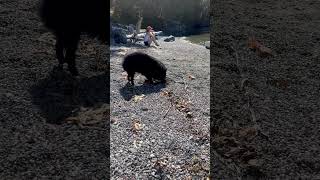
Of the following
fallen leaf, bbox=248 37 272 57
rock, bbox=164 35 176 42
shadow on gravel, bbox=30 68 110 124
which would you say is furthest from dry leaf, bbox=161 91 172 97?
rock, bbox=164 35 176 42

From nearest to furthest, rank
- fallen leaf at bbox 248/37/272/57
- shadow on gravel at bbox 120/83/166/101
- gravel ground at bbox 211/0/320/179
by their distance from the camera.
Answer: gravel ground at bbox 211/0/320/179
shadow on gravel at bbox 120/83/166/101
fallen leaf at bbox 248/37/272/57

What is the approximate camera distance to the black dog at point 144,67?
8930 mm

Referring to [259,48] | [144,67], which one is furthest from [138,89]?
[259,48]

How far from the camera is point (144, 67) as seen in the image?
8.98 meters

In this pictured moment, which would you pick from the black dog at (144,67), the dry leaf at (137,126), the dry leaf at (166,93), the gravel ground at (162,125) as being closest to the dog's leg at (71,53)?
the gravel ground at (162,125)

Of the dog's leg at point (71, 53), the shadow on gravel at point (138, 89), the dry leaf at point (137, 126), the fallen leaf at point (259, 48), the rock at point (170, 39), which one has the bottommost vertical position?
the rock at point (170, 39)

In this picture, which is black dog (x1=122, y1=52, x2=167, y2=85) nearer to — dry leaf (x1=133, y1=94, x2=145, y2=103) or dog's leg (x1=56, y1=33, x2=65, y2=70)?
dry leaf (x1=133, y1=94, x2=145, y2=103)

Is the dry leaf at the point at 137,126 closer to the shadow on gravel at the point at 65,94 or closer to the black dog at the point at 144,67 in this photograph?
the shadow on gravel at the point at 65,94

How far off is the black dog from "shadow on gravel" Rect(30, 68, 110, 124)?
0.47 metres

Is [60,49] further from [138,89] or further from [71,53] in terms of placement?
[138,89]

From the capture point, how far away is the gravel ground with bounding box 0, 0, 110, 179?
5.94 meters

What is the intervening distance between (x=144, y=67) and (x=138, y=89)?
518 millimetres

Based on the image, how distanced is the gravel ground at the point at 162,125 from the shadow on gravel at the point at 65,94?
0.89 feet

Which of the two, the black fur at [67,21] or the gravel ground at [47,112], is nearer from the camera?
the gravel ground at [47,112]
